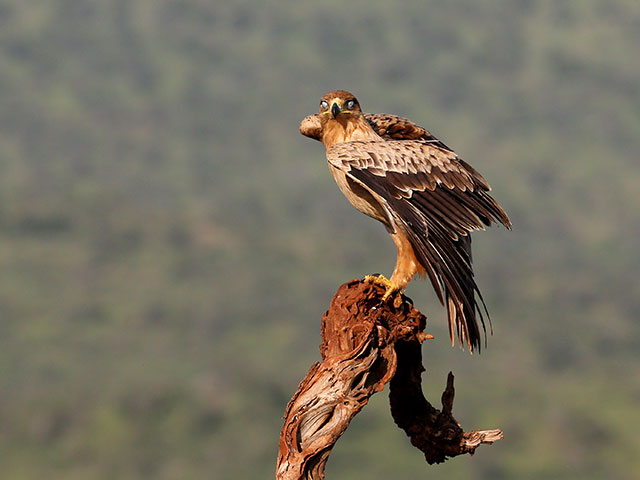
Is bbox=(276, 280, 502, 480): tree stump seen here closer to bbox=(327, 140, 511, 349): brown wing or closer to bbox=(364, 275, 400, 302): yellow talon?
bbox=(364, 275, 400, 302): yellow talon

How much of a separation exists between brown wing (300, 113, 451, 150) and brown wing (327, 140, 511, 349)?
1529 millimetres

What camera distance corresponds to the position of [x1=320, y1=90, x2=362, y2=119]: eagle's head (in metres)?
14.8

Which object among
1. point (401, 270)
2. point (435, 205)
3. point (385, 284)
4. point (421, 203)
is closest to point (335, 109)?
point (421, 203)

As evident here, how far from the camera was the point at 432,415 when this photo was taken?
14.7 metres

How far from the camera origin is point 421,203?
45.7 ft

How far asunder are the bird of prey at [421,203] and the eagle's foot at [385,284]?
0.02 m

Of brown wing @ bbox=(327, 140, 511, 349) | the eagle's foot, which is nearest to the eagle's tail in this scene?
brown wing @ bbox=(327, 140, 511, 349)

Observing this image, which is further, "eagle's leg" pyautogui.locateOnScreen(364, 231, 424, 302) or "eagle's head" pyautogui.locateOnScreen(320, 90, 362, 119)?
"eagle's head" pyautogui.locateOnScreen(320, 90, 362, 119)

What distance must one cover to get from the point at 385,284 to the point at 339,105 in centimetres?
293

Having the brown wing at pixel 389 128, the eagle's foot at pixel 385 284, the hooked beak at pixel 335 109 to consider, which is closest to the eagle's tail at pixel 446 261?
the eagle's foot at pixel 385 284

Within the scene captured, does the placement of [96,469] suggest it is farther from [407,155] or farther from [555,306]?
[407,155]

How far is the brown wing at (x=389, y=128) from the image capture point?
53.5 ft

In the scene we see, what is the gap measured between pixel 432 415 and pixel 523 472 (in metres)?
121

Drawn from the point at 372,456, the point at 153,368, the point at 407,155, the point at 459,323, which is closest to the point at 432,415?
the point at 459,323
